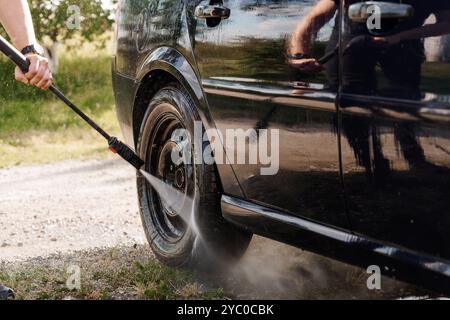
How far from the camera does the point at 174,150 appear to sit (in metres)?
3.90

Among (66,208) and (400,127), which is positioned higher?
(400,127)

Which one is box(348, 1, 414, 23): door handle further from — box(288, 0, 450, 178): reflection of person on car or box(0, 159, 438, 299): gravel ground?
box(0, 159, 438, 299): gravel ground

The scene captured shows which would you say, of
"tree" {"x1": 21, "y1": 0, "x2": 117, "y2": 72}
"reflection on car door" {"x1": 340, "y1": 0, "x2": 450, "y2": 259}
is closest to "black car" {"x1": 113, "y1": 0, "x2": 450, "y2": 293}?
"reflection on car door" {"x1": 340, "y1": 0, "x2": 450, "y2": 259}

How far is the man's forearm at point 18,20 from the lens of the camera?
3.23 metres

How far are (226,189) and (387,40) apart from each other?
1268 mm

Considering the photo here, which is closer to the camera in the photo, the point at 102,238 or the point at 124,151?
the point at 124,151

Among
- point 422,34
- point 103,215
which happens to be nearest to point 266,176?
point 422,34

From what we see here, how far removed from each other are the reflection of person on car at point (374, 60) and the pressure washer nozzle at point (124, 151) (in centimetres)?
151

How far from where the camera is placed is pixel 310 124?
279cm

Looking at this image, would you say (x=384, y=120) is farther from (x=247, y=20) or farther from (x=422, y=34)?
(x=247, y=20)

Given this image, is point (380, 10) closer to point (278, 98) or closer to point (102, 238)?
point (278, 98)

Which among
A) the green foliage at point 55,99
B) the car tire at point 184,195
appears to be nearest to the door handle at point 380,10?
the car tire at point 184,195

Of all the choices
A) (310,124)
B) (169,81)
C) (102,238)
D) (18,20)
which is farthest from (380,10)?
(102,238)

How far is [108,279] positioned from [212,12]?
1.40 meters
